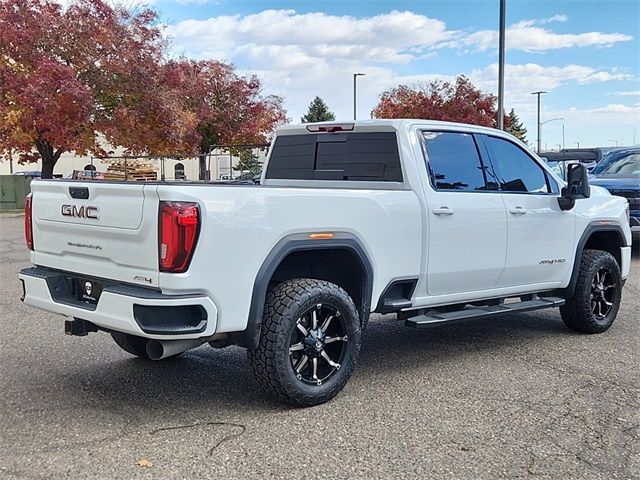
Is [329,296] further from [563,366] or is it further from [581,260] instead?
[581,260]

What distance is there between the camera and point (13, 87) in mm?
20219

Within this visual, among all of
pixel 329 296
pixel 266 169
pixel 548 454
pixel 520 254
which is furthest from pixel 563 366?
pixel 266 169

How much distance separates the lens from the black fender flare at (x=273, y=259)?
424 cm

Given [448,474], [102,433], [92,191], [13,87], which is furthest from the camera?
[13,87]

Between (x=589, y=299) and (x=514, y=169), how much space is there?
1.55 meters

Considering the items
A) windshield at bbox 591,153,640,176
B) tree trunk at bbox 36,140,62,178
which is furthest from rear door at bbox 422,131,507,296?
tree trunk at bbox 36,140,62,178

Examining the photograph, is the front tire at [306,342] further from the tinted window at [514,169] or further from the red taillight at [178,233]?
the tinted window at [514,169]

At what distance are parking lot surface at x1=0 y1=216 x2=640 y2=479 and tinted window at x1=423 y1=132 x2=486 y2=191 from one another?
1.49m

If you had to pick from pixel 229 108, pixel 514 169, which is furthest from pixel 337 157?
pixel 229 108

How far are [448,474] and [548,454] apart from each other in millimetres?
670

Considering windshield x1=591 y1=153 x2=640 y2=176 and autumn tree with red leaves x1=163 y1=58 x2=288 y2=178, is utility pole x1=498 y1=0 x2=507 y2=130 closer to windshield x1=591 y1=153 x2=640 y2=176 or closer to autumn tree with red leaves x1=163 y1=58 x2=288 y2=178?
windshield x1=591 y1=153 x2=640 y2=176

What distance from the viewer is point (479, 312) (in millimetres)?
5730

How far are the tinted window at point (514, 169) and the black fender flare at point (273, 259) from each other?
1888 millimetres

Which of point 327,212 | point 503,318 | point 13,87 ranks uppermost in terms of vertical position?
point 13,87
